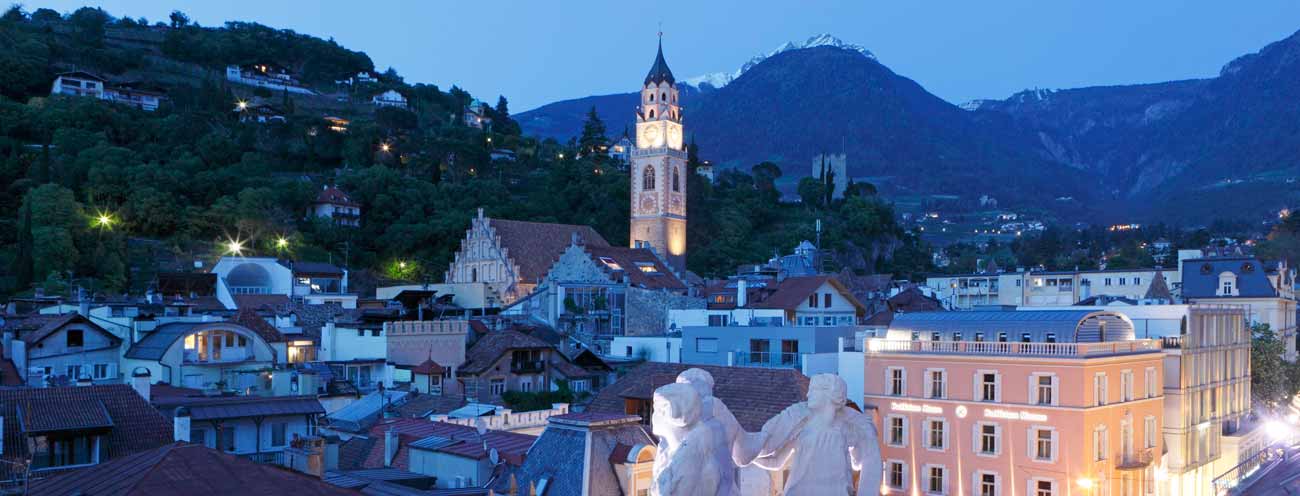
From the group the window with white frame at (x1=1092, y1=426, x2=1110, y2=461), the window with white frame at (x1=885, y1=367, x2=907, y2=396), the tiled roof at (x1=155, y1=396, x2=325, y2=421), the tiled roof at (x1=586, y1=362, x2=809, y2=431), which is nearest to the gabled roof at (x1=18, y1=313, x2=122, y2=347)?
the tiled roof at (x1=155, y1=396, x2=325, y2=421)

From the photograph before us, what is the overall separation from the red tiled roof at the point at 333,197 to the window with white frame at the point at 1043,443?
5995cm

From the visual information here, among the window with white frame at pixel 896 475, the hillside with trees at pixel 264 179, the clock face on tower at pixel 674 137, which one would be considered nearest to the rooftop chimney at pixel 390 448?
the window with white frame at pixel 896 475

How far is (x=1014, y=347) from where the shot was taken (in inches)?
1193

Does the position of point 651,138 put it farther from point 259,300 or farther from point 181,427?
point 181,427

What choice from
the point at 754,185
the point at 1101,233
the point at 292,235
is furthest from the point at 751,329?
the point at 1101,233

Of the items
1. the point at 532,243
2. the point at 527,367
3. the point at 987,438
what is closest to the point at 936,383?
the point at 987,438

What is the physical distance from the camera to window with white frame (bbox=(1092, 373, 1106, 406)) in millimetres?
28844

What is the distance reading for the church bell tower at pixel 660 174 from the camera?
81.4 m

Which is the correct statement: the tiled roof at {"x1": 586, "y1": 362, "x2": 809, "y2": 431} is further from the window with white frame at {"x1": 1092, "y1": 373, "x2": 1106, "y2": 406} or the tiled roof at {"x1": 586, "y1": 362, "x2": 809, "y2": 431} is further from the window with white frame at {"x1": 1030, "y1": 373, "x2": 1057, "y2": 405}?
the window with white frame at {"x1": 1092, "y1": 373, "x2": 1106, "y2": 406}

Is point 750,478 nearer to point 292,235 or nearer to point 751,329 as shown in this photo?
point 751,329

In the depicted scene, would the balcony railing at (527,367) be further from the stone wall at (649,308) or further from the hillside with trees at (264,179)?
the hillside with trees at (264,179)

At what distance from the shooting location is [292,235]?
7150 centimetres

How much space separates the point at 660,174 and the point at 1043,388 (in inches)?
2127

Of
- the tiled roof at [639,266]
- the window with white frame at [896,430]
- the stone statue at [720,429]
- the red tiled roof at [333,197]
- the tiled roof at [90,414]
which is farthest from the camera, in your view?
the red tiled roof at [333,197]
